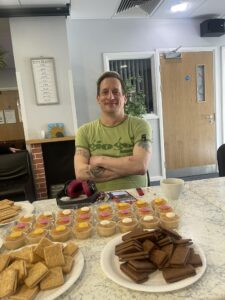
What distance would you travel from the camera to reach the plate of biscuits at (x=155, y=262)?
642 millimetres

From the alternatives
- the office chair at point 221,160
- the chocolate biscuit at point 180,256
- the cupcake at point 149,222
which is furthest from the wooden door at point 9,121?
the chocolate biscuit at point 180,256

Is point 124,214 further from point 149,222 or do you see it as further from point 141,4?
point 141,4

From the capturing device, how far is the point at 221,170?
6.23ft

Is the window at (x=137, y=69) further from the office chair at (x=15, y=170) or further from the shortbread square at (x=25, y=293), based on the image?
the shortbread square at (x=25, y=293)

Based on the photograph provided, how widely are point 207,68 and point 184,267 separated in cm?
394

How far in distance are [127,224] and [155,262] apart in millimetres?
231

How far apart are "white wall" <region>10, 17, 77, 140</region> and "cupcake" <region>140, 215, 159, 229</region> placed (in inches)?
99.4

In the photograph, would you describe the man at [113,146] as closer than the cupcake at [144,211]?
No

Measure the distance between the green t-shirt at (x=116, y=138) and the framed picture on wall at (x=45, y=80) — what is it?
1646 mm

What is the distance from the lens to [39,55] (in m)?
3.11

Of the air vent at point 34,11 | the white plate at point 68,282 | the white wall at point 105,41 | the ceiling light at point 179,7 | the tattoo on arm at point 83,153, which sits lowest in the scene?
the white plate at point 68,282

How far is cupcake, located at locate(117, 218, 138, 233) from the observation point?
89cm

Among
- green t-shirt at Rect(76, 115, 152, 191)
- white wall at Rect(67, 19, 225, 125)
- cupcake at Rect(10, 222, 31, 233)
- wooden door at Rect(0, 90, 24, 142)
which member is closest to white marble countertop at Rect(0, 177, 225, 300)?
cupcake at Rect(10, 222, 31, 233)

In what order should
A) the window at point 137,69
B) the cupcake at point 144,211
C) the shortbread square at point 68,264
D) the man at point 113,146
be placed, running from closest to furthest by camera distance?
the shortbread square at point 68,264 → the cupcake at point 144,211 → the man at point 113,146 → the window at point 137,69
